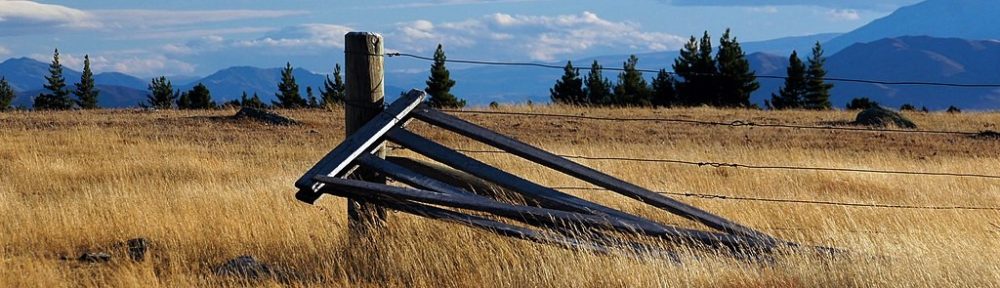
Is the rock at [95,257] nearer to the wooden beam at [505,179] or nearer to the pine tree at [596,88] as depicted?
the wooden beam at [505,179]

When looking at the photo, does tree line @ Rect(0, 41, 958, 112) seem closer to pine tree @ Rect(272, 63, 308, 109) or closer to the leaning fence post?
pine tree @ Rect(272, 63, 308, 109)

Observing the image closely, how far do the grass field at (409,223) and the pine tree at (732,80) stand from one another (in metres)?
35.6

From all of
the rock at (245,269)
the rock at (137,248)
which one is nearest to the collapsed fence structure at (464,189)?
the rock at (245,269)

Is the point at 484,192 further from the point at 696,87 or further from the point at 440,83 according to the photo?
the point at 440,83

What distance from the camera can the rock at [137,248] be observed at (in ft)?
21.0

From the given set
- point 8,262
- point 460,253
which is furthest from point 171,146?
point 460,253

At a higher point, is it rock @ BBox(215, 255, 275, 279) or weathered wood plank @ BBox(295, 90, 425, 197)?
weathered wood plank @ BBox(295, 90, 425, 197)

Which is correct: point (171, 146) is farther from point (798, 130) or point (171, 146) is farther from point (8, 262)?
point (798, 130)

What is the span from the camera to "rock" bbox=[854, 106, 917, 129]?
23625mm

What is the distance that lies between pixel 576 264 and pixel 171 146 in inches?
423

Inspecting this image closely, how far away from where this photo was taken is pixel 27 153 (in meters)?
13.3

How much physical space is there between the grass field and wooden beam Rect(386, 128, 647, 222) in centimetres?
32

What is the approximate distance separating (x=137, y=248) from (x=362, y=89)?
181 centimetres

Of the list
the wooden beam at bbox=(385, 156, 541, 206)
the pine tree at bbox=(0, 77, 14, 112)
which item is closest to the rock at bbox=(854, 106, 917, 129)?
the wooden beam at bbox=(385, 156, 541, 206)
